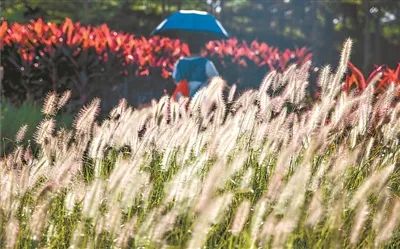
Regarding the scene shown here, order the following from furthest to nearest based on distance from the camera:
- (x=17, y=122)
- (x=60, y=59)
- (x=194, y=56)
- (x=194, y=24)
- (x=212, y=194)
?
1. (x=194, y=24)
2. (x=60, y=59)
3. (x=194, y=56)
4. (x=17, y=122)
5. (x=212, y=194)

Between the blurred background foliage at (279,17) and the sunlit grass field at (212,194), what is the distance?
55.0ft

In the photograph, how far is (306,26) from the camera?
32250mm

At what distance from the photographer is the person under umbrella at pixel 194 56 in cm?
775

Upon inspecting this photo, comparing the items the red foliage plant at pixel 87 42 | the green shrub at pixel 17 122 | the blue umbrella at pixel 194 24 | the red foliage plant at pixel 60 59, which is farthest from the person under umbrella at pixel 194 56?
the green shrub at pixel 17 122

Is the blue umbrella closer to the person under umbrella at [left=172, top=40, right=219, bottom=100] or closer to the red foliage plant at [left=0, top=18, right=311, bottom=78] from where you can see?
the red foliage plant at [left=0, top=18, right=311, bottom=78]

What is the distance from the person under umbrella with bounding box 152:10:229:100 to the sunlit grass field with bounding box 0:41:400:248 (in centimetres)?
368

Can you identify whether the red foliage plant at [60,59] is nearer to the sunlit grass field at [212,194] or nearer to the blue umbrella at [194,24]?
the blue umbrella at [194,24]

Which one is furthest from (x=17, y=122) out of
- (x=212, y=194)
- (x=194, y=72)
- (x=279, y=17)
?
(x=279, y=17)

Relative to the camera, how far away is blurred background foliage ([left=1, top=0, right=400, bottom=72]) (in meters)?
24.1

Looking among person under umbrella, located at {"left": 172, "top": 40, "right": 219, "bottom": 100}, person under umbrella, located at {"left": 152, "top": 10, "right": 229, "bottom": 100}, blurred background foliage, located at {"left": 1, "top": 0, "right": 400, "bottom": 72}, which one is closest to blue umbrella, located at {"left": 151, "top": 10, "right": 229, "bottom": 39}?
person under umbrella, located at {"left": 152, "top": 10, "right": 229, "bottom": 100}

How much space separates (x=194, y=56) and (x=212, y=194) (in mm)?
5633

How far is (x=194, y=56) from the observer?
791 centimetres

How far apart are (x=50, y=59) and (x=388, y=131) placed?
5657 millimetres

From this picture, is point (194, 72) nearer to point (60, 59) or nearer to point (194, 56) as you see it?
point (194, 56)
